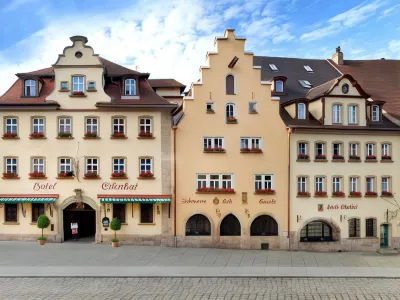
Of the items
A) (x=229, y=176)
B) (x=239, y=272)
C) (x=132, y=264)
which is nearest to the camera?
(x=239, y=272)

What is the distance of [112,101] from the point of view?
3103 centimetres

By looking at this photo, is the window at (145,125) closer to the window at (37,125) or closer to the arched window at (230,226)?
the window at (37,125)

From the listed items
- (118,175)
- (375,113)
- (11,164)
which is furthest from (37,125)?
(375,113)

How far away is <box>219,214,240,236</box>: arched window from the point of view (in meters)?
31.5

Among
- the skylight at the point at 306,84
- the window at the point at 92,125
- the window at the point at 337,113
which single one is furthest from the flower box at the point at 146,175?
the skylight at the point at 306,84

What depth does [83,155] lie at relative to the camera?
1221 inches

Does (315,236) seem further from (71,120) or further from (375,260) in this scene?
(71,120)

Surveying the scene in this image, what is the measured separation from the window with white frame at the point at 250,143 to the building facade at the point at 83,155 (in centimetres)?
537

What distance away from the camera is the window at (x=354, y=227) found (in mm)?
32672

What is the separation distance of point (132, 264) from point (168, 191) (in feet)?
24.5

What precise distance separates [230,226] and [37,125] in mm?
15700

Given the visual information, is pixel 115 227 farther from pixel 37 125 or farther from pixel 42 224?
pixel 37 125

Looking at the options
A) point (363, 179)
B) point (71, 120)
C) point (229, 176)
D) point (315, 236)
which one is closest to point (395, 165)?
point (363, 179)

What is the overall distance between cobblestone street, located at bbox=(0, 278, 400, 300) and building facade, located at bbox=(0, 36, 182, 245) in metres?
9.66
